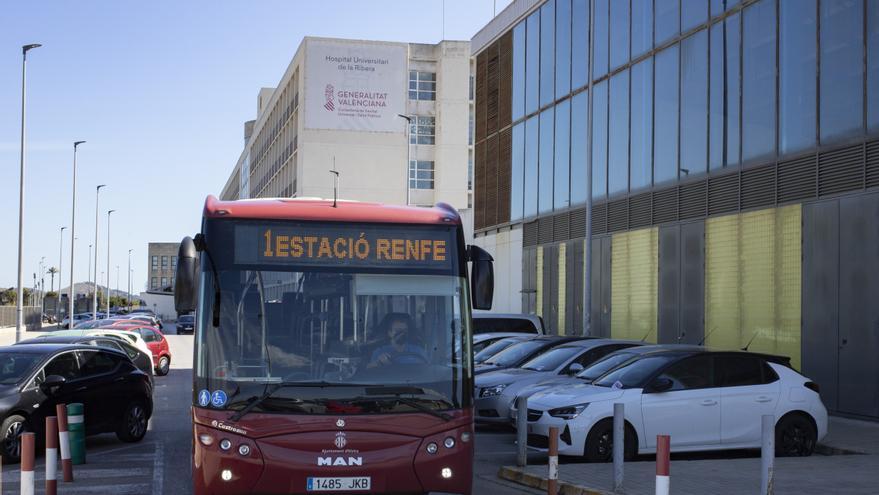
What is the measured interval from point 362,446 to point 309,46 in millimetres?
74642

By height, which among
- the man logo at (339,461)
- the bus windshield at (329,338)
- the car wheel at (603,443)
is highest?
the bus windshield at (329,338)

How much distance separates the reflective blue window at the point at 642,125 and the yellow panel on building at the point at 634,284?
1600mm

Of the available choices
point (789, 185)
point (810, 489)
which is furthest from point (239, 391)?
point (789, 185)

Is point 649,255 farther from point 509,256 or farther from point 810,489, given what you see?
point 810,489

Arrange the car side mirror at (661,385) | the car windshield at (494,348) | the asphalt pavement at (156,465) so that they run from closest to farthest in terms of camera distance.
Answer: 1. the asphalt pavement at (156,465)
2. the car side mirror at (661,385)
3. the car windshield at (494,348)

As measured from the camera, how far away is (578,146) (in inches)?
1339

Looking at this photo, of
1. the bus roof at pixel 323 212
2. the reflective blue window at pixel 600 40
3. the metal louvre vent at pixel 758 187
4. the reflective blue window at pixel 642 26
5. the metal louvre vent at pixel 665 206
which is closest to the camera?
the bus roof at pixel 323 212

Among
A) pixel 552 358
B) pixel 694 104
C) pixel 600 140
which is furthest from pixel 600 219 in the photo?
pixel 552 358

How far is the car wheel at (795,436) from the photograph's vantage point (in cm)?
1441

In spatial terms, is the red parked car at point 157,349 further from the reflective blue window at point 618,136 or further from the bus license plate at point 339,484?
the bus license plate at point 339,484

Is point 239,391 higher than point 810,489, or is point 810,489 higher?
point 239,391

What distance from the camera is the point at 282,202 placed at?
32.0 ft

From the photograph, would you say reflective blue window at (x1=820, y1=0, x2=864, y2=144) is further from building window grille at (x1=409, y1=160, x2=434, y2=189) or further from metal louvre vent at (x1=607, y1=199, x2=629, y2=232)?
building window grille at (x1=409, y1=160, x2=434, y2=189)

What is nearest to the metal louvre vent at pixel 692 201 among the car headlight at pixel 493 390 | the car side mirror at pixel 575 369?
the car side mirror at pixel 575 369
